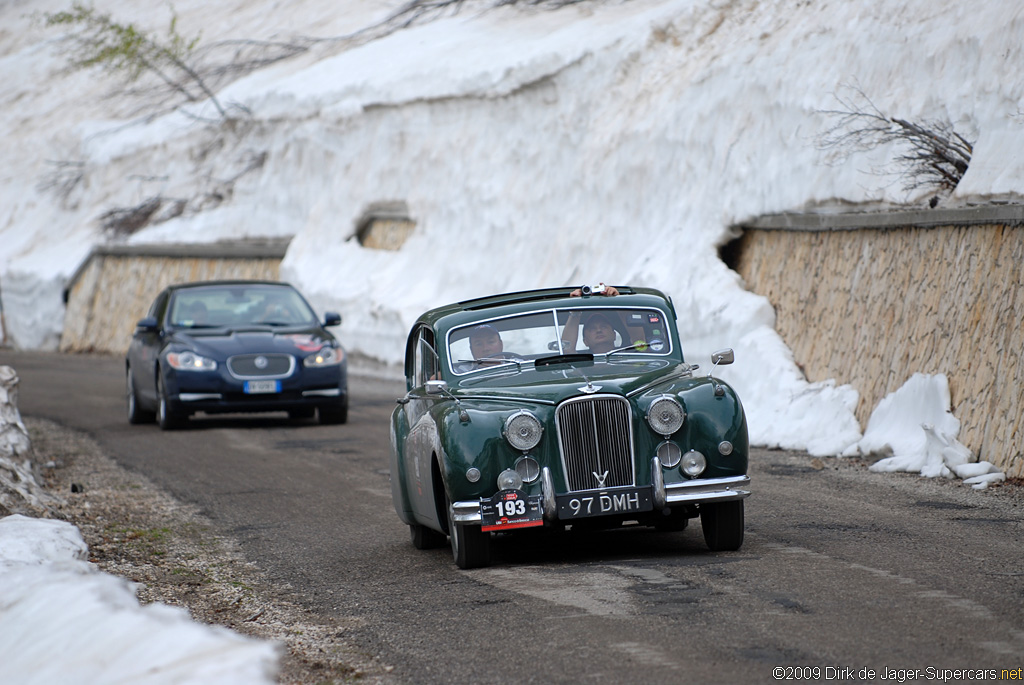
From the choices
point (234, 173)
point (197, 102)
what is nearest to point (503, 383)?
point (234, 173)

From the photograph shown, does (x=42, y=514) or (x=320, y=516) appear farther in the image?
(x=320, y=516)

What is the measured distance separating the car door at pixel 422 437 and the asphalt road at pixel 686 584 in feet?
1.13

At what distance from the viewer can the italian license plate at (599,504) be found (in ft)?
22.7

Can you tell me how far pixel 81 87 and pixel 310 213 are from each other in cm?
2326

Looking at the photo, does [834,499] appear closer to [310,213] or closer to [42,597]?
[42,597]

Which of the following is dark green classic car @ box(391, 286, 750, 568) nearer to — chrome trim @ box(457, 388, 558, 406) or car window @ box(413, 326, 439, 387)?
chrome trim @ box(457, 388, 558, 406)

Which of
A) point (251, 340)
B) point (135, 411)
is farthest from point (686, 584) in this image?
point (135, 411)

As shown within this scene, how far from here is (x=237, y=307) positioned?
17.2 metres

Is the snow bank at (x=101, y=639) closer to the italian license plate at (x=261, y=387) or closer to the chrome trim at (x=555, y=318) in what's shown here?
the chrome trim at (x=555, y=318)

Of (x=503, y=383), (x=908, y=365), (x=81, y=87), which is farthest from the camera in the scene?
(x=81, y=87)

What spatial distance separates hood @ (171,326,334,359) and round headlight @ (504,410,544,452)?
30.8ft

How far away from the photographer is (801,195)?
16.2 meters

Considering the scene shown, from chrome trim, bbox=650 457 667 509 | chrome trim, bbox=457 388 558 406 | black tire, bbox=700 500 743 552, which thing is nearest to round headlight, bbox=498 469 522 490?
chrome trim, bbox=457 388 558 406

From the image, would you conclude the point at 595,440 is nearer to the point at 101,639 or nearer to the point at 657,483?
the point at 657,483
